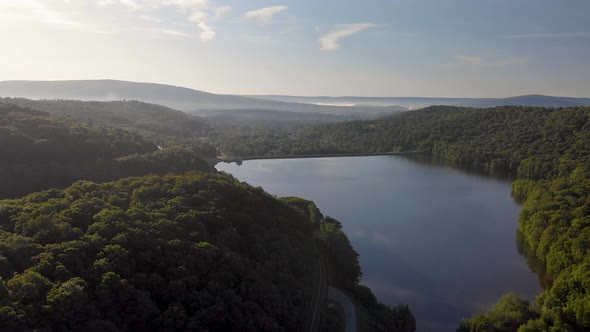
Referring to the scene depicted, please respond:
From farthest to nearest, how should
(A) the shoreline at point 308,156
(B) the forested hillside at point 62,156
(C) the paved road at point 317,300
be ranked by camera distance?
(A) the shoreline at point 308,156, (B) the forested hillside at point 62,156, (C) the paved road at point 317,300

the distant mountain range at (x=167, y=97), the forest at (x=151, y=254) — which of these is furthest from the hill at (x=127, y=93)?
the forest at (x=151, y=254)

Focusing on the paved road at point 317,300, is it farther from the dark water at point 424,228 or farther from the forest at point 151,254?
the dark water at point 424,228

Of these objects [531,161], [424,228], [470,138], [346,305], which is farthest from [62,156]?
[470,138]

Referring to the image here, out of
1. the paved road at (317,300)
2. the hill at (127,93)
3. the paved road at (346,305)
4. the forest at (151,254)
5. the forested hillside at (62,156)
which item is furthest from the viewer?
the hill at (127,93)

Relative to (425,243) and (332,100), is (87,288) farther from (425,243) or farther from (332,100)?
(332,100)

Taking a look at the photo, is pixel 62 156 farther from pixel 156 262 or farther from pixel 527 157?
pixel 527 157
